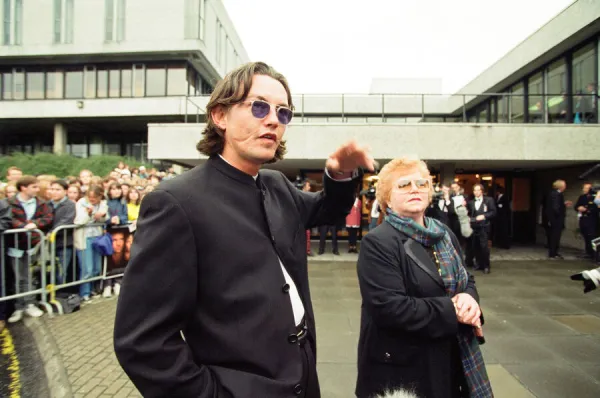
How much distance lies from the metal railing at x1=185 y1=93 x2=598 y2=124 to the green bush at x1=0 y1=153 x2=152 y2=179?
1082cm

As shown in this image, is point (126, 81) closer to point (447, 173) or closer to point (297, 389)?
point (447, 173)

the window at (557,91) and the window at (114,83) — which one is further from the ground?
the window at (114,83)

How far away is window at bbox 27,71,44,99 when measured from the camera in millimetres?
26484

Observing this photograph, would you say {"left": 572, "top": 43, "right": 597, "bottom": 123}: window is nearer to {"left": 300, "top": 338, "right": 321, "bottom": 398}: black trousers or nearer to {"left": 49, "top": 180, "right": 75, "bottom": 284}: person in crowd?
{"left": 300, "top": 338, "right": 321, "bottom": 398}: black trousers

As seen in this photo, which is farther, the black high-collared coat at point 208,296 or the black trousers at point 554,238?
the black trousers at point 554,238

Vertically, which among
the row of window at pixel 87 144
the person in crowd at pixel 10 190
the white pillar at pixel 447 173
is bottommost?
the person in crowd at pixel 10 190

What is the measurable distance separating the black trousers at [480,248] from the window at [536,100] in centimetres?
614

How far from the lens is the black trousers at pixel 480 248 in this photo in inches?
334

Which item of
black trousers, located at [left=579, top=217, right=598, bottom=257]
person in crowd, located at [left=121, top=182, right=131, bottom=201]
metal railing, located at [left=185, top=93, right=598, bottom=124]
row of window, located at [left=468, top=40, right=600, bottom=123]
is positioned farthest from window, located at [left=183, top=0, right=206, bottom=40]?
black trousers, located at [left=579, top=217, right=598, bottom=257]

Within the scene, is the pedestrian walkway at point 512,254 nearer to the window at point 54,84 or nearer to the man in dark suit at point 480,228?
the man in dark suit at point 480,228

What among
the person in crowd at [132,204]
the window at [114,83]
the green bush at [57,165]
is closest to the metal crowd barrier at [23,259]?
the person in crowd at [132,204]

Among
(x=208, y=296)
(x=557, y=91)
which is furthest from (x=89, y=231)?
(x=557, y=91)

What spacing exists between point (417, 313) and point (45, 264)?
19.1 feet

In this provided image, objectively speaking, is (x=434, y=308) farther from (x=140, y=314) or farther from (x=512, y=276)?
(x=512, y=276)
